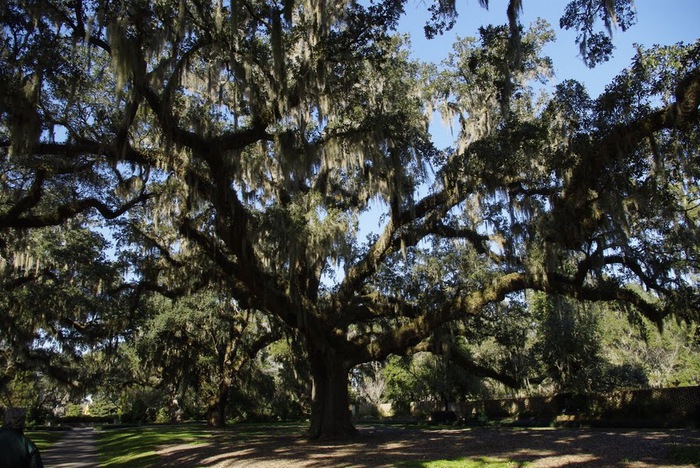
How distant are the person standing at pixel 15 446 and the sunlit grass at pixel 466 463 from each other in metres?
5.92

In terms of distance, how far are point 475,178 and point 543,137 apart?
66.3 inches

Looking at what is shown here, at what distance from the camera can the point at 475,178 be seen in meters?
11.6

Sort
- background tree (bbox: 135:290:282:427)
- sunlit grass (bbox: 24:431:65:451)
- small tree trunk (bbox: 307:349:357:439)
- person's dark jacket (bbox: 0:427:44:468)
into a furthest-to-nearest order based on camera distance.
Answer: background tree (bbox: 135:290:282:427)
sunlit grass (bbox: 24:431:65:451)
small tree trunk (bbox: 307:349:357:439)
person's dark jacket (bbox: 0:427:44:468)

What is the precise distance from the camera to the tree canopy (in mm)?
8992

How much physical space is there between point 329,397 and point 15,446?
1156cm

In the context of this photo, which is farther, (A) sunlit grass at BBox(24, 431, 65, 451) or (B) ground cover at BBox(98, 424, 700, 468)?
(A) sunlit grass at BBox(24, 431, 65, 451)

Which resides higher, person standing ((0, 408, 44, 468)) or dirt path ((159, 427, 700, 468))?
person standing ((0, 408, 44, 468))

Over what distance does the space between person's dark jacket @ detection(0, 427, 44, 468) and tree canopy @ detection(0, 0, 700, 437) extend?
5.69 metres

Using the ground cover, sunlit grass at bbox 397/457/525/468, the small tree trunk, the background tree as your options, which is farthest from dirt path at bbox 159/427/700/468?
the background tree

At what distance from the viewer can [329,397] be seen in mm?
14594

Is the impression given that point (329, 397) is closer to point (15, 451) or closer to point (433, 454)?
point (433, 454)

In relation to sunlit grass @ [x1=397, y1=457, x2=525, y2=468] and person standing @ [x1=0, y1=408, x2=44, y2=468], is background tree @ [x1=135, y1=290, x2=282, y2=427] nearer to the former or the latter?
sunlit grass @ [x1=397, y1=457, x2=525, y2=468]

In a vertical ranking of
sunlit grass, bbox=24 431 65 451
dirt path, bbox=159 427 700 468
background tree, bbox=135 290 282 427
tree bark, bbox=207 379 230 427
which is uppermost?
background tree, bbox=135 290 282 427

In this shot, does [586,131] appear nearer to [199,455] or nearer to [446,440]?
[446,440]
